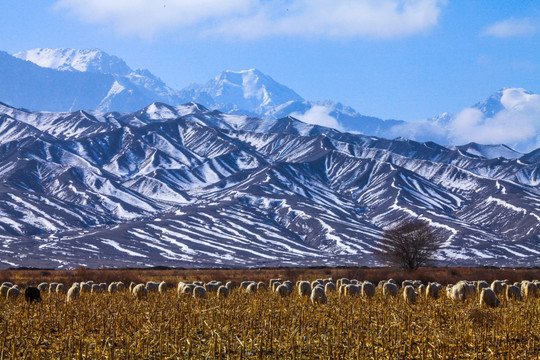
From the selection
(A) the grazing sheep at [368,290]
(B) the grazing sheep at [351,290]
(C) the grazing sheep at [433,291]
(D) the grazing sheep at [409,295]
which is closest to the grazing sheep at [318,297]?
(D) the grazing sheep at [409,295]

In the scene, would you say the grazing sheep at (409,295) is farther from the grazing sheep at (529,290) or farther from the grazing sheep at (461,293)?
the grazing sheep at (529,290)

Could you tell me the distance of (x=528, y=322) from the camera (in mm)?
19781

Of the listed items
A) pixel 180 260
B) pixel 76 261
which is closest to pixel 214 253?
pixel 180 260

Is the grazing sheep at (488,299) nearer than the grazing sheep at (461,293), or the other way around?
the grazing sheep at (488,299)

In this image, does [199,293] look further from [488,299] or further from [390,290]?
[488,299]

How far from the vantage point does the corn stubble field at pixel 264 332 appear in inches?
575

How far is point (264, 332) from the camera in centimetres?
1688

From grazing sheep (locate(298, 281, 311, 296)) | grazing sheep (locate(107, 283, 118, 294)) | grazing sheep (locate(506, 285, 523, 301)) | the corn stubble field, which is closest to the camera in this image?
the corn stubble field

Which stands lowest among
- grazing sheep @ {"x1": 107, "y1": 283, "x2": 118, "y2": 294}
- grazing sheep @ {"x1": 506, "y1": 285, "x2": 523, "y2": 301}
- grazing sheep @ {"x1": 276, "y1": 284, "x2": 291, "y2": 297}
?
grazing sheep @ {"x1": 107, "y1": 283, "x2": 118, "y2": 294}

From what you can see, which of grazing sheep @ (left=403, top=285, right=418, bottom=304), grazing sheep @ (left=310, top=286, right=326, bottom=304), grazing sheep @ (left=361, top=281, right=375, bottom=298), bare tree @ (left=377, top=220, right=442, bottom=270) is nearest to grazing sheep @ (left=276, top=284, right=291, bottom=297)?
grazing sheep @ (left=310, top=286, right=326, bottom=304)

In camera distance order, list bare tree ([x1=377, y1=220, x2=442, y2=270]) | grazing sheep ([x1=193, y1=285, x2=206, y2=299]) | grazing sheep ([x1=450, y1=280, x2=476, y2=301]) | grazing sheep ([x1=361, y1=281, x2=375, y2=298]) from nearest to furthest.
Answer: grazing sheep ([x1=450, y1=280, x2=476, y2=301]) < grazing sheep ([x1=193, y1=285, x2=206, y2=299]) < grazing sheep ([x1=361, y1=281, x2=375, y2=298]) < bare tree ([x1=377, y1=220, x2=442, y2=270])

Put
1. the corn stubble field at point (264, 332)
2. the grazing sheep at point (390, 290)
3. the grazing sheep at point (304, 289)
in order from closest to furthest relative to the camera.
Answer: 1. the corn stubble field at point (264, 332)
2. the grazing sheep at point (304, 289)
3. the grazing sheep at point (390, 290)

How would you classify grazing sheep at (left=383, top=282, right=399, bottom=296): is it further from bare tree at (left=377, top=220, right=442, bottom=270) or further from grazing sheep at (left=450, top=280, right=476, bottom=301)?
bare tree at (left=377, top=220, right=442, bottom=270)

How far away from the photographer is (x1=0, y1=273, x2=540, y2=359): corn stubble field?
14.6 m
